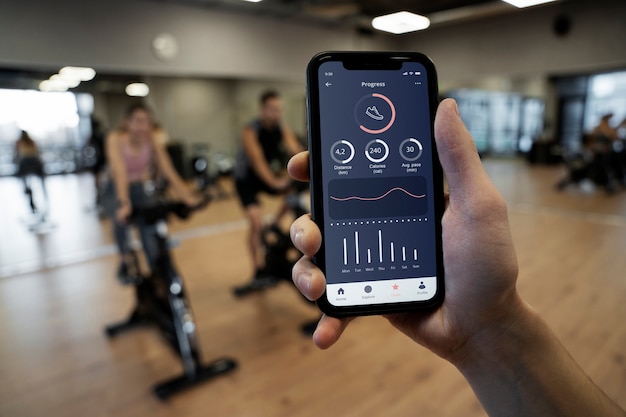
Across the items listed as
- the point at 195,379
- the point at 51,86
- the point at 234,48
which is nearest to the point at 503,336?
the point at 195,379

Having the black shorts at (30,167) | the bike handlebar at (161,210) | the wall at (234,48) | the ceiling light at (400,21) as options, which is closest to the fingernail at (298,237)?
the bike handlebar at (161,210)

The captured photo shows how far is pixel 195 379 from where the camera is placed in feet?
6.70

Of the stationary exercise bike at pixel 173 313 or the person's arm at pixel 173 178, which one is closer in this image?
the stationary exercise bike at pixel 173 313

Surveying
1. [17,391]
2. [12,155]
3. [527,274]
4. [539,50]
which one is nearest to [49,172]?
[12,155]

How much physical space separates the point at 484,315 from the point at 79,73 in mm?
4737

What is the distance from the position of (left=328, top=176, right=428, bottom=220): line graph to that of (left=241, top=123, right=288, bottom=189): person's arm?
2056 mm

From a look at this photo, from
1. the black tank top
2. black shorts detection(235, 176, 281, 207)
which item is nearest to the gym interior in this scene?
the black tank top

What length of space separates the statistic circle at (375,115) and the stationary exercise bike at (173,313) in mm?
1531

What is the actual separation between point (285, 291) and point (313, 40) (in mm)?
4639

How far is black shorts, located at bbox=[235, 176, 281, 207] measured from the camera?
316 centimetres

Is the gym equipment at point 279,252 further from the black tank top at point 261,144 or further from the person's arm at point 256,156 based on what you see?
the black tank top at point 261,144

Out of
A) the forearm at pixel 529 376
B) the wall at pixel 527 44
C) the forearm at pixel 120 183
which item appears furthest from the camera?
the wall at pixel 527 44

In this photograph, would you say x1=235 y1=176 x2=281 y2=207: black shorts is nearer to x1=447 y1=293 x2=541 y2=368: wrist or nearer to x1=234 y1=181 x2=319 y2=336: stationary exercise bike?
x1=234 y1=181 x2=319 y2=336: stationary exercise bike

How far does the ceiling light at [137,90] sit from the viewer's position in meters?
4.71
